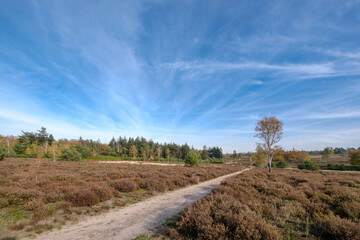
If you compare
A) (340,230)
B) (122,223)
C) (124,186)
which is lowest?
(122,223)

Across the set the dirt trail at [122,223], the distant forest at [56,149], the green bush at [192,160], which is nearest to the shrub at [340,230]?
the dirt trail at [122,223]

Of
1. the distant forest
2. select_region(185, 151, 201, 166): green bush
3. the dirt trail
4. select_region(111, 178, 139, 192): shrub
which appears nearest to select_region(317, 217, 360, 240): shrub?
the dirt trail

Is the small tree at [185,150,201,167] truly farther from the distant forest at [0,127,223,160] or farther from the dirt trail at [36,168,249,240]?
the distant forest at [0,127,223,160]

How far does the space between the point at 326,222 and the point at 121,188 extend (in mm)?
12195

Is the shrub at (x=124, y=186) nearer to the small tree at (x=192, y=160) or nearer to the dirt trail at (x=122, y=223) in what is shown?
the dirt trail at (x=122, y=223)

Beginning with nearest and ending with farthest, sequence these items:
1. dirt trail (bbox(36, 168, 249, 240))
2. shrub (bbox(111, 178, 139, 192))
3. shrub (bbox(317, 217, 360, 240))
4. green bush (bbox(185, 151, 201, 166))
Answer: shrub (bbox(317, 217, 360, 240))
dirt trail (bbox(36, 168, 249, 240))
shrub (bbox(111, 178, 139, 192))
green bush (bbox(185, 151, 201, 166))

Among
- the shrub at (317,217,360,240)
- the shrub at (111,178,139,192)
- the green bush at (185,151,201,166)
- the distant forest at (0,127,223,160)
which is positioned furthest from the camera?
the distant forest at (0,127,223,160)

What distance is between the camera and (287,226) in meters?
5.22

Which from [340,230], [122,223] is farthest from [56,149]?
[340,230]

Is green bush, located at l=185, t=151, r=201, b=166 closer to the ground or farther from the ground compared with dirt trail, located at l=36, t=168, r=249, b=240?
farther from the ground

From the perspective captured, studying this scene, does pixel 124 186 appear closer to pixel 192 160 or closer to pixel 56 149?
pixel 192 160

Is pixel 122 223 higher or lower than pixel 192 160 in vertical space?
lower

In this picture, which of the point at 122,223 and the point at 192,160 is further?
the point at 192,160

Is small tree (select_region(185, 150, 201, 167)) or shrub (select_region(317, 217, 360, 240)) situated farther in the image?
small tree (select_region(185, 150, 201, 167))
